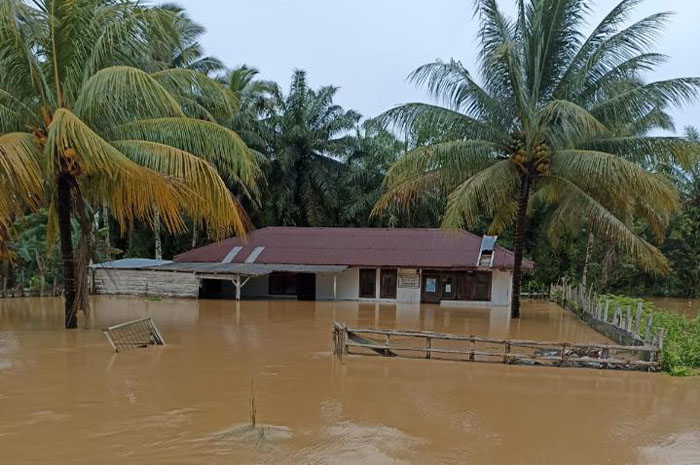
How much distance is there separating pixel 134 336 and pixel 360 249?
12.8 m

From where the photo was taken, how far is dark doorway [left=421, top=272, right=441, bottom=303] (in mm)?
23969

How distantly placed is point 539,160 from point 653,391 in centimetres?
778

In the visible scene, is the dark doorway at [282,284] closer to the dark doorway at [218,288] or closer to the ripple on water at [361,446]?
the dark doorway at [218,288]

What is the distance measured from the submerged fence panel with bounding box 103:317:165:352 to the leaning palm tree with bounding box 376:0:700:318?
Result: 667 centimetres

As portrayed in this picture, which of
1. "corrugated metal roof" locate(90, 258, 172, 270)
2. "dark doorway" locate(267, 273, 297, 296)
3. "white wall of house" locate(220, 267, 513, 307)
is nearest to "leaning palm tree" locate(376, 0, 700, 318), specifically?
"white wall of house" locate(220, 267, 513, 307)

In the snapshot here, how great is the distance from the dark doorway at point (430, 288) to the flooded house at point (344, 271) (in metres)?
0.04

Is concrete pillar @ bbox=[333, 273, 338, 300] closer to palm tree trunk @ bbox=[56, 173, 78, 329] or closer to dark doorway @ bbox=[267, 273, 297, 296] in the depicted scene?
dark doorway @ bbox=[267, 273, 297, 296]

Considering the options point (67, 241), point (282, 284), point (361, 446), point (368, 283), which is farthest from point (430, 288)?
point (361, 446)

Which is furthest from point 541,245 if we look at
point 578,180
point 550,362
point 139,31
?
point 139,31

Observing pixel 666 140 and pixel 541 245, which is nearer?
pixel 666 140

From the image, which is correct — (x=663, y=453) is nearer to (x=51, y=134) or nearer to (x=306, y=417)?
(x=306, y=417)

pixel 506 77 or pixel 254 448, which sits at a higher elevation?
pixel 506 77

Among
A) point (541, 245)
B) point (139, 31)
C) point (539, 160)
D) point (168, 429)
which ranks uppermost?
point (139, 31)

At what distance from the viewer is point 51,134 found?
9.97 metres
